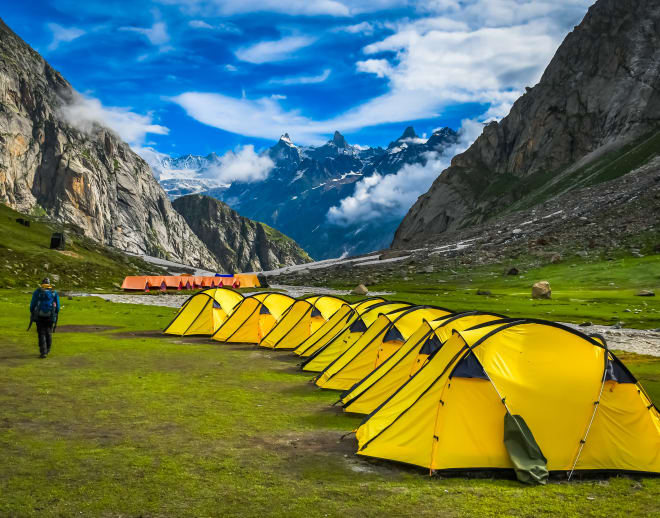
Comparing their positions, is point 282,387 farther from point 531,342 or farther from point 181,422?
point 531,342

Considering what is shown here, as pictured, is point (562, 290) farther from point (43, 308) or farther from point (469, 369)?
point (469, 369)

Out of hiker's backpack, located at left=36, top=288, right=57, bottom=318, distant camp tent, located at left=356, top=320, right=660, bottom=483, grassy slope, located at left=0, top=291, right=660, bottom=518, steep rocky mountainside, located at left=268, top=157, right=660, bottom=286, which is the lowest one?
grassy slope, located at left=0, top=291, right=660, bottom=518

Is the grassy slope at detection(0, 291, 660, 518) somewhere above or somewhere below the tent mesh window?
below

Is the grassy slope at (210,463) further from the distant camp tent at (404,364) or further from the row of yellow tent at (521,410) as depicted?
the distant camp tent at (404,364)

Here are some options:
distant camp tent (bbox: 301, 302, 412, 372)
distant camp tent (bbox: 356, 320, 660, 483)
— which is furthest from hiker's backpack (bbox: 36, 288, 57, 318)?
distant camp tent (bbox: 356, 320, 660, 483)

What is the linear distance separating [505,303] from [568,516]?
2036 inches

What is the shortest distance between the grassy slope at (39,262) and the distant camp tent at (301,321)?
63.4m

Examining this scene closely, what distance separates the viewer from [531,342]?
42.4ft

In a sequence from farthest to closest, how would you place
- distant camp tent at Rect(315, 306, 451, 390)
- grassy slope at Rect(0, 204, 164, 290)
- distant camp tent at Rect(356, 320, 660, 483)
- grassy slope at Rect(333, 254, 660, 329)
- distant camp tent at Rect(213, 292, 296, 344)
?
grassy slope at Rect(0, 204, 164, 290), grassy slope at Rect(333, 254, 660, 329), distant camp tent at Rect(213, 292, 296, 344), distant camp tent at Rect(315, 306, 451, 390), distant camp tent at Rect(356, 320, 660, 483)

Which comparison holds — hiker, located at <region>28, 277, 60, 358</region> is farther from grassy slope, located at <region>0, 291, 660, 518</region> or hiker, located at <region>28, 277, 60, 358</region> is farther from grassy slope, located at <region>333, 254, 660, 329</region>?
grassy slope, located at <region>333, 254, 660, 329</region>

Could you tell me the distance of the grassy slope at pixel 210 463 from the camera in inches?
372

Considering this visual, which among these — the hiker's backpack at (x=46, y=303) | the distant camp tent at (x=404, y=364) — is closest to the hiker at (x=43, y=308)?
the hiker's backpack at (x=46, y=303)

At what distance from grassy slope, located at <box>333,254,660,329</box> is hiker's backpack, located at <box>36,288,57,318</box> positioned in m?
33.6

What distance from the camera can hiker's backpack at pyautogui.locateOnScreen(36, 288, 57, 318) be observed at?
922 inches
